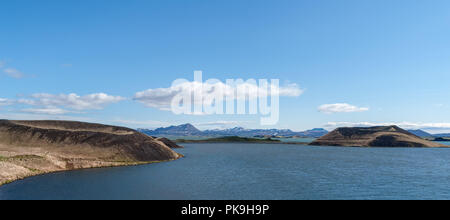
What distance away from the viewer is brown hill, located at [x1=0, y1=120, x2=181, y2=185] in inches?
2746

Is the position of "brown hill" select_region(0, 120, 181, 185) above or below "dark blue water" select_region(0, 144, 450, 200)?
above

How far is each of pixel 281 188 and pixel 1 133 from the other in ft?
335

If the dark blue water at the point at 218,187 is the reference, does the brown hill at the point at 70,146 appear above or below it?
above

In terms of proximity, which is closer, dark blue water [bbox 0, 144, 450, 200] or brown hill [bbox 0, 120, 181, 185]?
dark blue water [bbox 0, 144, 450, 200]

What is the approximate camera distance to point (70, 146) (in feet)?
287

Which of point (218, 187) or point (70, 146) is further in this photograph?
point (70, 146)

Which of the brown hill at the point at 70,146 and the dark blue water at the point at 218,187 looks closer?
the dark blue water at the point at 218,187

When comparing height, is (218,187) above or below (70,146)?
below

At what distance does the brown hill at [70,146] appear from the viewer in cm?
6975
